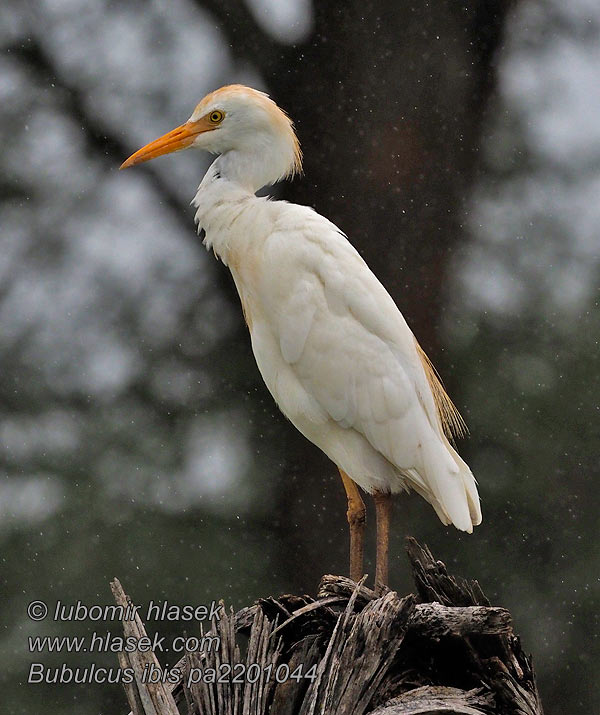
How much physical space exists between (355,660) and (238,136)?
1.18m

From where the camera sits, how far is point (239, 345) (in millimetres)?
3557

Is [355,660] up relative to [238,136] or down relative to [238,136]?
down

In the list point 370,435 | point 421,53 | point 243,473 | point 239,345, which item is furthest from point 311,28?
point 370,435

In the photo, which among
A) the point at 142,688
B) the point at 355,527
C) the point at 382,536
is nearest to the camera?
the point at 142,688

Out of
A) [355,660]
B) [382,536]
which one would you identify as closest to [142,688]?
[355,660]

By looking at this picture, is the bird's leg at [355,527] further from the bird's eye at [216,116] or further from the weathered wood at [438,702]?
the bird's eye at [216,116]

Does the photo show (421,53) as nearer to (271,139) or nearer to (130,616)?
(271,139)

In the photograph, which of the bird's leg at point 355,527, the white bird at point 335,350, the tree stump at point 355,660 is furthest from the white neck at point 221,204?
the tree stump at point 355,660

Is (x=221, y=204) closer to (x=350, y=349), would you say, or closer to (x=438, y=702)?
(x=350, y=349)

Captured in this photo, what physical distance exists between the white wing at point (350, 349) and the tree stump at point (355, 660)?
1.49 ft

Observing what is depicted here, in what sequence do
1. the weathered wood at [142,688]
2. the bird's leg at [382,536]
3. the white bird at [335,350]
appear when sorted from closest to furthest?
the weathered wood at [142,688]
the bird's leg at [382,536]
the white bird at [335,350]

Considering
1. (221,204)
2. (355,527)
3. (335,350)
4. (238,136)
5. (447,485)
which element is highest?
(238,136)

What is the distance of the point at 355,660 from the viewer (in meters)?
1.41

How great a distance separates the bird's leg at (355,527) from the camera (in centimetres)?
204
